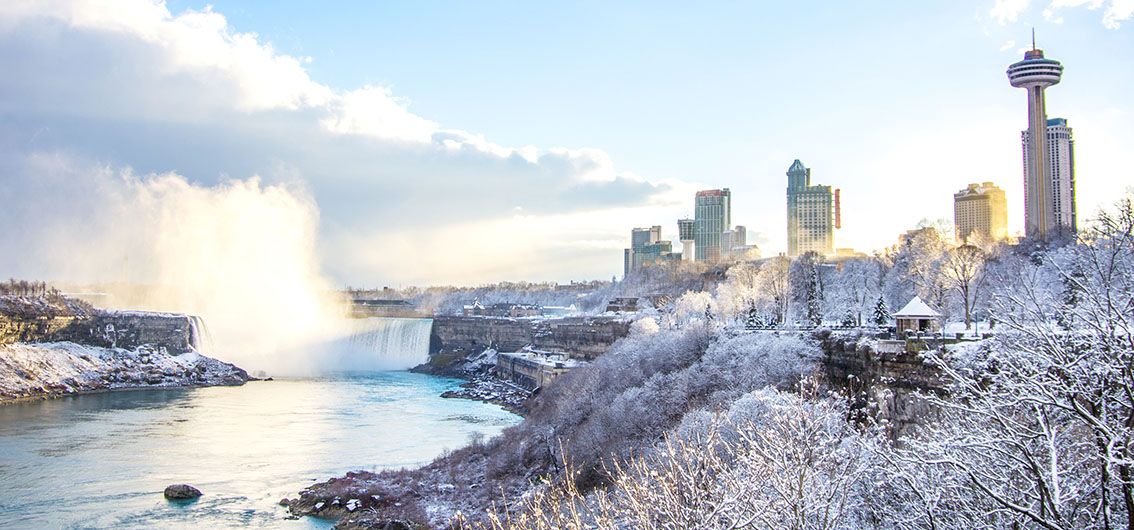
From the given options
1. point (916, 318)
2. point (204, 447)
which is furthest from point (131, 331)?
point (916, 318)

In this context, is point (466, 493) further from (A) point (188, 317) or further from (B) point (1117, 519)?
(A) point (188, 317)

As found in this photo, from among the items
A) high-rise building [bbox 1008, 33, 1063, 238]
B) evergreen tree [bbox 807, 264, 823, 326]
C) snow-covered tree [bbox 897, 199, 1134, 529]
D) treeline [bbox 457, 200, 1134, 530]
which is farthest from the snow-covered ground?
high-rise building [bbox 1008, 33, 1063, 238]

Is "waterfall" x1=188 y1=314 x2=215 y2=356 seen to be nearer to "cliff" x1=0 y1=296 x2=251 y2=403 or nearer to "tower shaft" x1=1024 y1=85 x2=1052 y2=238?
"cliff" x1=0 y1=296 x2=251 y2=403

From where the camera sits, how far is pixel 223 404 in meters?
53.3

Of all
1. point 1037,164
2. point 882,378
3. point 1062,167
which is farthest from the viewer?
point 1062,167

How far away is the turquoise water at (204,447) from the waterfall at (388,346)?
28.7 meters

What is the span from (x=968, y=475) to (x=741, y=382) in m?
21.3

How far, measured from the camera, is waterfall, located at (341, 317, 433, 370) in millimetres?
90312

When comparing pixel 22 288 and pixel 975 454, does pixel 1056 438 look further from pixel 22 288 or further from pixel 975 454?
pixel 22 288

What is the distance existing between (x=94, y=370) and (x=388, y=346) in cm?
3631

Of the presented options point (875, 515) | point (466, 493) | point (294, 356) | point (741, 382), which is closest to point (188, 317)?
point (294, 356)

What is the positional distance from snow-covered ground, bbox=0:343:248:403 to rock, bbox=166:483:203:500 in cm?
3091

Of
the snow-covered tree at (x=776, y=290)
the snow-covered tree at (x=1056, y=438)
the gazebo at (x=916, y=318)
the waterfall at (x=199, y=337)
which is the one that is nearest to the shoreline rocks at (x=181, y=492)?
the gazebo at (x=916, y=318)

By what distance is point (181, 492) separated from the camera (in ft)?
92.1
